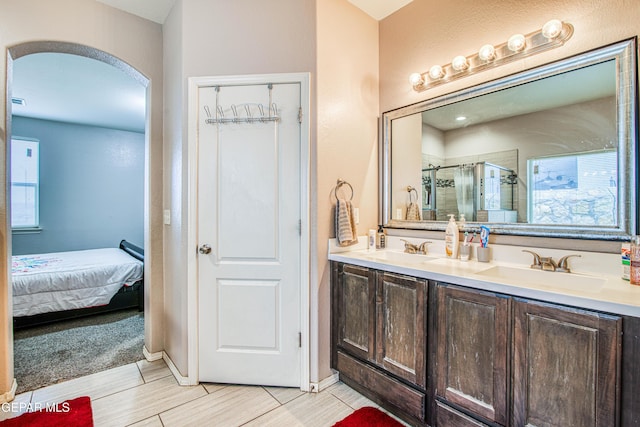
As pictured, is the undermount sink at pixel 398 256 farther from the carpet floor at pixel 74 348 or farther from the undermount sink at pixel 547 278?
the carpet floor at pixel 74 348

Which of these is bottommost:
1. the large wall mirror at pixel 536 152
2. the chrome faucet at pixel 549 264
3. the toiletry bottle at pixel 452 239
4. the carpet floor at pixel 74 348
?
the carpet floor at pixel 74 348

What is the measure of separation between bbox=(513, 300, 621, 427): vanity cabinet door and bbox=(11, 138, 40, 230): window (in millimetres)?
6280

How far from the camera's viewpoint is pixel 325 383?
2.01 metres

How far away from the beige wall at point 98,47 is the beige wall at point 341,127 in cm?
139

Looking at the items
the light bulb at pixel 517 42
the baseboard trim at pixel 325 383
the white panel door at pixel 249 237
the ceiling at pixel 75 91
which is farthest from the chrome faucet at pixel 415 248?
the ceiling at pixel 75 91

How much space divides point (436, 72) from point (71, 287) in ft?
13.2

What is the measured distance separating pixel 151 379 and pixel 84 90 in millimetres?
3427

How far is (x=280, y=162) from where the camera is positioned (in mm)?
1993

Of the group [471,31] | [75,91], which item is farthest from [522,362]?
[75,91]

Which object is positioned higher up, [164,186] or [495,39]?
[495,39]

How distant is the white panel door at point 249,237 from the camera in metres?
1.99

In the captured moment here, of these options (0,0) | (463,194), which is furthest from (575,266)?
(0,0)

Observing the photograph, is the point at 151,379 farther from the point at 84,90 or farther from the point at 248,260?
the point at 84,90

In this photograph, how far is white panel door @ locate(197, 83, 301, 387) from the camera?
1.99m
